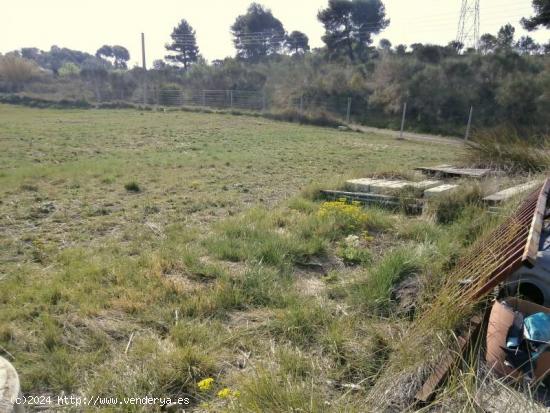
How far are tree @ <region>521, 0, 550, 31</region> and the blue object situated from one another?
21.7 meters

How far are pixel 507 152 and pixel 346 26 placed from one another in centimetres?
3785

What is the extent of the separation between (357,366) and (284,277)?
128 cm

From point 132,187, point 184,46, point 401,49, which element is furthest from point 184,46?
point 132,187

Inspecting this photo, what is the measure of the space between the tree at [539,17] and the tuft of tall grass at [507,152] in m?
13.6

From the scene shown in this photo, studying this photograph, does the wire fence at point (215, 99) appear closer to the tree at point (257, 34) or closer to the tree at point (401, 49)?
the tree at point (401, 49)

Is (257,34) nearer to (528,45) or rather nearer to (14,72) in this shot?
(14,72)

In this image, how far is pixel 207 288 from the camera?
131 inches

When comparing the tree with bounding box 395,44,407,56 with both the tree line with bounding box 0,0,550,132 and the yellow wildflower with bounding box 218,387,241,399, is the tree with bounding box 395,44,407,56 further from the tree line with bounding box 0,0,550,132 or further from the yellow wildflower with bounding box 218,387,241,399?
the yellow wildflower with bounding box 218,387,241,399

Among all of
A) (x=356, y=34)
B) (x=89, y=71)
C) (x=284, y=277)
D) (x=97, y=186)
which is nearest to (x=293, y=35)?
(x=356, y=34)

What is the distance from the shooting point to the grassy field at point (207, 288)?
2.25m

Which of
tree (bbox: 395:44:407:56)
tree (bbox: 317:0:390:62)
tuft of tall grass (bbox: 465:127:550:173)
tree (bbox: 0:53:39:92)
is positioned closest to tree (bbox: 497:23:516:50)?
tree (bbox: 395:44:407:56)

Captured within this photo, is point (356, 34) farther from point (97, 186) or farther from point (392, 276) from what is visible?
point (392, 276)

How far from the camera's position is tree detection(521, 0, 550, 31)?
59.3 feet

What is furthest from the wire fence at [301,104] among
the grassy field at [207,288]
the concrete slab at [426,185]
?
the grassy field at [207,288]
